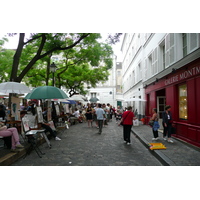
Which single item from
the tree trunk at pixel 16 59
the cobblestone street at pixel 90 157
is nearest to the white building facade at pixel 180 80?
the cobblestone street at pixel 90 157

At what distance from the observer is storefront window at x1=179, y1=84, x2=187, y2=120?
8.98m

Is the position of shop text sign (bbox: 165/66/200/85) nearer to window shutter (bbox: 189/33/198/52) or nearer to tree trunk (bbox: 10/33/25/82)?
window shutter (bbox: 189/33/198/52)

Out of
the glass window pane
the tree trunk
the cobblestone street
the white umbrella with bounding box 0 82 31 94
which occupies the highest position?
the tree trunk

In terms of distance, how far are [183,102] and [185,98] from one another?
0.37 metres

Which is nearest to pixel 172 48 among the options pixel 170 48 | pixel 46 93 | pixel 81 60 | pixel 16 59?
pixel 170 48

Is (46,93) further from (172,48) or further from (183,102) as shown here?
(172,48)

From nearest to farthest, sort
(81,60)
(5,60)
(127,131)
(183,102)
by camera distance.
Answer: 1. (127,131)
2. (183,102)
3. (81,60)
4. (5,60)

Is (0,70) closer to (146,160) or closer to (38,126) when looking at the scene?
(38,126)

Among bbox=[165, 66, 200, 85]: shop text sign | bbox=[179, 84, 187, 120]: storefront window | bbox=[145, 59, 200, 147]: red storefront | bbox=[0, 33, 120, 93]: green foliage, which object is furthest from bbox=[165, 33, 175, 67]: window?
bbox=[0, 33, 120, 93]: green foliage

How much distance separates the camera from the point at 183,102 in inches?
364

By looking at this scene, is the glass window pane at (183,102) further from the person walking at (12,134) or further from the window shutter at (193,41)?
the person walking at (12,134)

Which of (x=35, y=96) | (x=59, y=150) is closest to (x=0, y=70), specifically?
(x=35, y=96)

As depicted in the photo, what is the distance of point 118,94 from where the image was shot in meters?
49.2

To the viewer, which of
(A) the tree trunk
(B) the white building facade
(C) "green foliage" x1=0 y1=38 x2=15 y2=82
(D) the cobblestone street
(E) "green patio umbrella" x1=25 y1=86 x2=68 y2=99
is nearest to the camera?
(D) the cobblestone street
